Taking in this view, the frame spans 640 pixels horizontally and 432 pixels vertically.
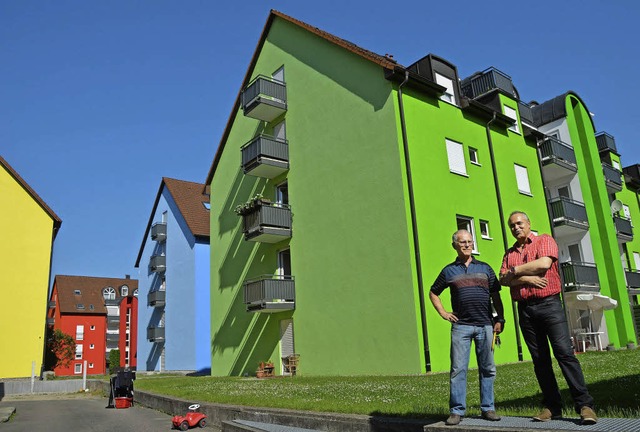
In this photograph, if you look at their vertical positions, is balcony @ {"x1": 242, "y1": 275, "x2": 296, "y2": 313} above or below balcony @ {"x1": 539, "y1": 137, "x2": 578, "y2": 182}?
below

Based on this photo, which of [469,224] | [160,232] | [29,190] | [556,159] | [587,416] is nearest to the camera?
[587,416]

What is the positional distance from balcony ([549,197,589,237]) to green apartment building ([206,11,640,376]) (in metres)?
0.23

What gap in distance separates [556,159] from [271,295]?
14.8 m

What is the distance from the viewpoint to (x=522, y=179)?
22.3 m

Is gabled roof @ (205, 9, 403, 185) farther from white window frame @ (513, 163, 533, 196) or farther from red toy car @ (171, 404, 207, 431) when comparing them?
red toy car @ (171, 404, 207, 431)

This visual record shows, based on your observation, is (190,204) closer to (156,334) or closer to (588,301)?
(156,334)

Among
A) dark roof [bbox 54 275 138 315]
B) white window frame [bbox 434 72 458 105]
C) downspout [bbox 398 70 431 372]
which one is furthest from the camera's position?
dark roof [bbox 54 275 138 315]

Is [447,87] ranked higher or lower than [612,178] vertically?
higher

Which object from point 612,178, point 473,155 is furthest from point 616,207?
point 473,155

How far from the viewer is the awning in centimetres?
2207

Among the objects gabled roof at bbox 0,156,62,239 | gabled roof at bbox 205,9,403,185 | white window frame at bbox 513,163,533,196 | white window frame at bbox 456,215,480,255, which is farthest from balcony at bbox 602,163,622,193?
gabled roof at bbox 0,156,62,239

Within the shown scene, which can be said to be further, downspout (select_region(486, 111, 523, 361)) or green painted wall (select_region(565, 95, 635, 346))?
green painted wall (select_region(565, 95, 635, 346))

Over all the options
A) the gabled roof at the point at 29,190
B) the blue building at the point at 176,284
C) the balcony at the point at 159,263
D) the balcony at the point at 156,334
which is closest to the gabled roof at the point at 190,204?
the blue building at the point at 176,284

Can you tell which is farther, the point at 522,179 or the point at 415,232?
the point at 522,179
